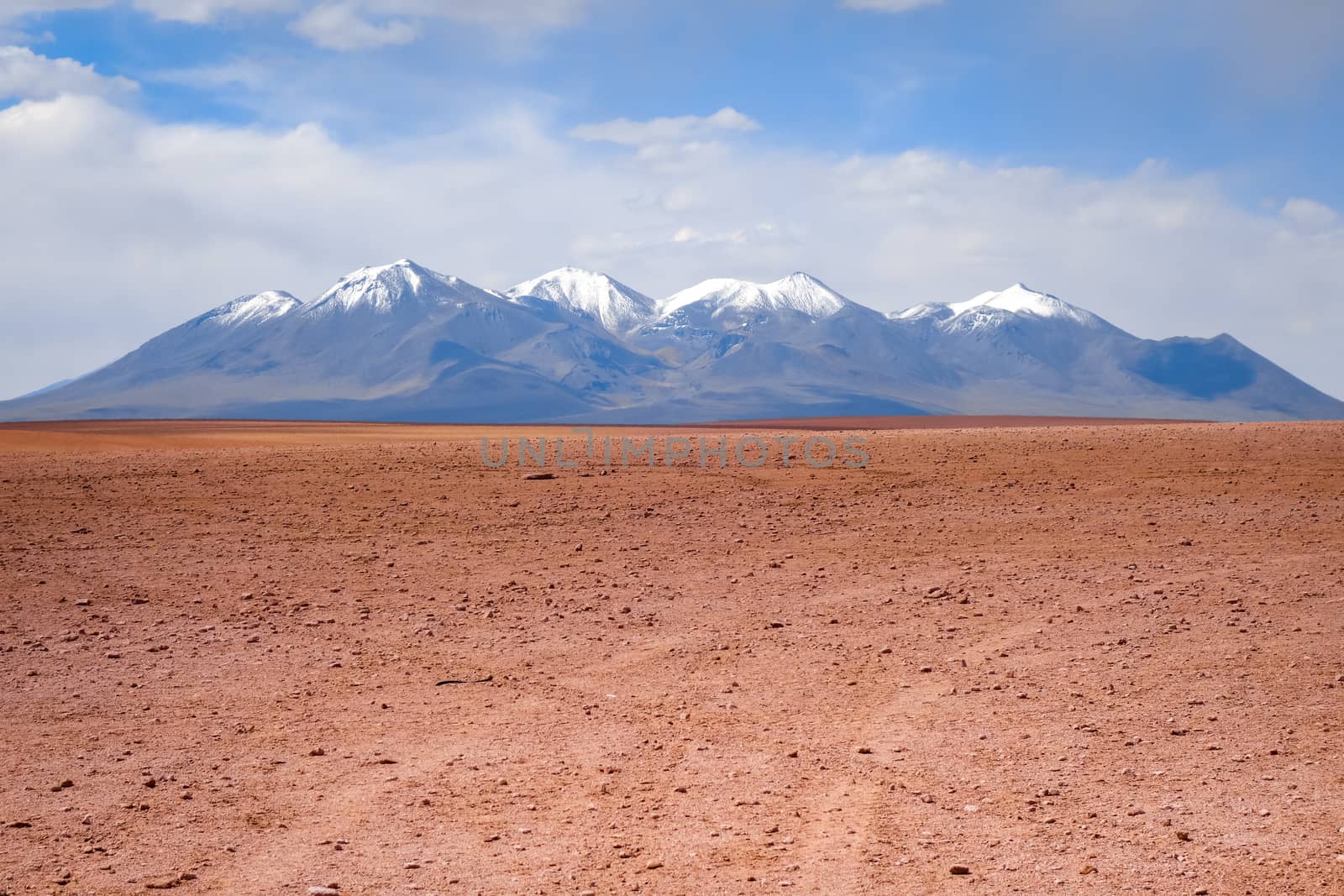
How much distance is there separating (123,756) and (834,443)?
15310mm

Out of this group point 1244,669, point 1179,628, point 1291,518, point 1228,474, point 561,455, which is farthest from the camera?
point 561,455

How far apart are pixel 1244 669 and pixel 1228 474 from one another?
419 inches

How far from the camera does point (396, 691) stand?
9023mm

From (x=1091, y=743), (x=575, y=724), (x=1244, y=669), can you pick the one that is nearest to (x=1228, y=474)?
(x=1244, y=669)

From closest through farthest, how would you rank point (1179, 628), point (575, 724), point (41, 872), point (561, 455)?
point (41, 872) → point (575, 724) → point (1179, 628) → point (561, 455)

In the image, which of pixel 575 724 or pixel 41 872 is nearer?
pixel 41 872

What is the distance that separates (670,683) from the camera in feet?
30.2

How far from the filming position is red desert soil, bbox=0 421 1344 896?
5.76 meters

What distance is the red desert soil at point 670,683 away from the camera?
5.76 metres

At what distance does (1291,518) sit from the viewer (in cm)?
1545

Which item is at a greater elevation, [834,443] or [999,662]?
[834,443]

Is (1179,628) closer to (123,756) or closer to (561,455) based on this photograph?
(123,756)

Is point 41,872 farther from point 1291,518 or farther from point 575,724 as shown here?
point 1291,518

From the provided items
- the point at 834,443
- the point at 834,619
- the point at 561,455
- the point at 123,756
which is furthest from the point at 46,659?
the point at 834,443
